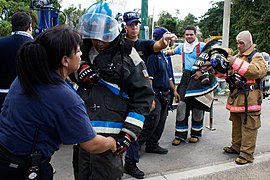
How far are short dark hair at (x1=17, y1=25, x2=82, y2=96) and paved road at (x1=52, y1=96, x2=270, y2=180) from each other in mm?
2361

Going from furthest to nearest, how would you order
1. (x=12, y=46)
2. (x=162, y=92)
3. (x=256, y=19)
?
1. (x=256, y=19)
2. (x=162, y=92)
3. (x=12, y=46)

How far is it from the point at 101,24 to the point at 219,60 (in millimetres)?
2006

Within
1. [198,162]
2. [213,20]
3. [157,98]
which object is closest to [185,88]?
[157,98]

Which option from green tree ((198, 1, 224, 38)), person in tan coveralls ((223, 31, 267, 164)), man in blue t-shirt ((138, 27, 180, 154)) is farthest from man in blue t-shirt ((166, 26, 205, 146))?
green tree ((198, 1, 224, 38))

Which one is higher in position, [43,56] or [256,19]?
[256,19]

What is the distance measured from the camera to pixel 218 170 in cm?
410

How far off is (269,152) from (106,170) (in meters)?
3.39

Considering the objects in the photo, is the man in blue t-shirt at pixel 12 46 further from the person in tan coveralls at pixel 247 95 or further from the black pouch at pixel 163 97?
the person in tan coveralls at pixel 247 95

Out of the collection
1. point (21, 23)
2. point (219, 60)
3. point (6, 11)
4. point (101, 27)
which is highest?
point (6, 11)

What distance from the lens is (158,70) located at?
4.39 metres

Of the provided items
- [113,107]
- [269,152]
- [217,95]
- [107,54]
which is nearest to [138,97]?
[113,107]

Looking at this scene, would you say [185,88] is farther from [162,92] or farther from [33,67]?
→ [33,67]

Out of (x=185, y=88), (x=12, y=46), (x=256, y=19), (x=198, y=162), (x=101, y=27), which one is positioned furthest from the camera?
(x=256, y=19)

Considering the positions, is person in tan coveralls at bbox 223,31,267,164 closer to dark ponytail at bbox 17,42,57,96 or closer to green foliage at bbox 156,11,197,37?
dark ponytail at bbox 17,42,57,96
